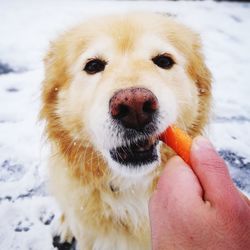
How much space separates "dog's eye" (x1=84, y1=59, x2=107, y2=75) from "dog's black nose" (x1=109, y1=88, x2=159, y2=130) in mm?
671

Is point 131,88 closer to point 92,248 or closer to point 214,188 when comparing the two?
point 214,188

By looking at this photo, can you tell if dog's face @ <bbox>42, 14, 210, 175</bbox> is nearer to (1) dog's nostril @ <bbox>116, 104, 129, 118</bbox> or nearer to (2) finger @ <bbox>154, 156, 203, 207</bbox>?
(1) dog's nostril @ <bbox>116, 104, 129, 118</bbox>

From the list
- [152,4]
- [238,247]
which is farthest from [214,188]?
[152,4]

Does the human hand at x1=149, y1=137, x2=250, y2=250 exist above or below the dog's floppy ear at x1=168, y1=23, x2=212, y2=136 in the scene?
above

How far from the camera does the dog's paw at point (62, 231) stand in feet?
9.25

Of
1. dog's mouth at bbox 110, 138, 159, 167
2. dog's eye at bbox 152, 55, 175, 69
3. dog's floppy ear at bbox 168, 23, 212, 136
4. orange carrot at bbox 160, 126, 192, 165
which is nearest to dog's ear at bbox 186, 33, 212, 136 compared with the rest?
dog's floppy ear at bbox 168, 23, 212, 136

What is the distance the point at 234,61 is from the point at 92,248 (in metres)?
4.15

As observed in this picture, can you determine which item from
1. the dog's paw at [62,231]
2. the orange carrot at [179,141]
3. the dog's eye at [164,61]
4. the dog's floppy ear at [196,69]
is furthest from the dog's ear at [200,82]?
the dog's paw at [62,231]

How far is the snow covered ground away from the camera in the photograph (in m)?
A: 3.01

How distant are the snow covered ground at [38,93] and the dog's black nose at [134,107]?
3.93ft

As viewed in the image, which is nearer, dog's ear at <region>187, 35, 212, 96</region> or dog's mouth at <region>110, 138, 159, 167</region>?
dog's mouth at <region>110, 138, 159, 167</region>

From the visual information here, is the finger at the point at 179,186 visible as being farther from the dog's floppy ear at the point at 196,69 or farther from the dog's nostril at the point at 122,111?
the dog's floppy ear at the point at 196,69

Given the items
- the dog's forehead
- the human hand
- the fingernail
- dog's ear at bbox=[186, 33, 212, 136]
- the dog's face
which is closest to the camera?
the human hand

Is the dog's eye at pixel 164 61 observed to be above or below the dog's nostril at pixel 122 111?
below
